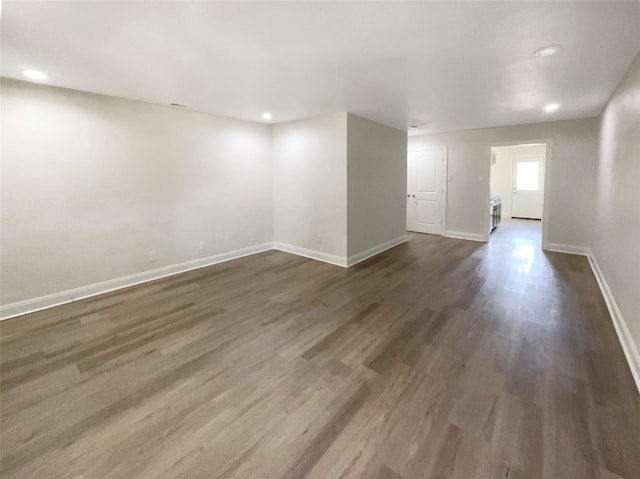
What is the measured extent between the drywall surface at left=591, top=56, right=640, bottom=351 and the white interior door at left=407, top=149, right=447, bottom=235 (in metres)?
3.11

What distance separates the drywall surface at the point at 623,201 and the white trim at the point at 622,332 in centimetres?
6

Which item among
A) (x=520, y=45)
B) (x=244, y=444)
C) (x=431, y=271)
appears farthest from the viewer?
(x=431, y=271)

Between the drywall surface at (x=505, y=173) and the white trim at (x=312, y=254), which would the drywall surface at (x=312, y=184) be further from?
the drywall surface at (x=505, y=173)

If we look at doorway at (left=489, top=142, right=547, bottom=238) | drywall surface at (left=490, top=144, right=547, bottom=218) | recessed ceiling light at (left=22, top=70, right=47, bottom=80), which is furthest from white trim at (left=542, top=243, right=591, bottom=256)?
recessed ceiling light at (left=22, top=70, right=47, bottom=80)

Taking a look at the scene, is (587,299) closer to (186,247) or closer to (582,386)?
(582,386)

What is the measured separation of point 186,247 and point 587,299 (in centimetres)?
542

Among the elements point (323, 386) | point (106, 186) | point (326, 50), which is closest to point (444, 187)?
point (326, 50)

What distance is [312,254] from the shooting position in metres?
5.38

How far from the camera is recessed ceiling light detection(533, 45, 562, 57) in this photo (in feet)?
7.73

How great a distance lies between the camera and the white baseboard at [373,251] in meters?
5.00

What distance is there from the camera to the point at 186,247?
4.73 metres

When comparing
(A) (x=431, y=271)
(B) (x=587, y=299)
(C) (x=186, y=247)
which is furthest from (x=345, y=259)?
(B) (x=587, y=299)

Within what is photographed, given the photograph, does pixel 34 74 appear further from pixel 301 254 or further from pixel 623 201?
pixel 623 201

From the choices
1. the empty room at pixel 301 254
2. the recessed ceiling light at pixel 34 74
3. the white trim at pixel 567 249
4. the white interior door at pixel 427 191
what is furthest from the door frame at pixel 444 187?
A: the recessed ceiling light at pixel 34 74
